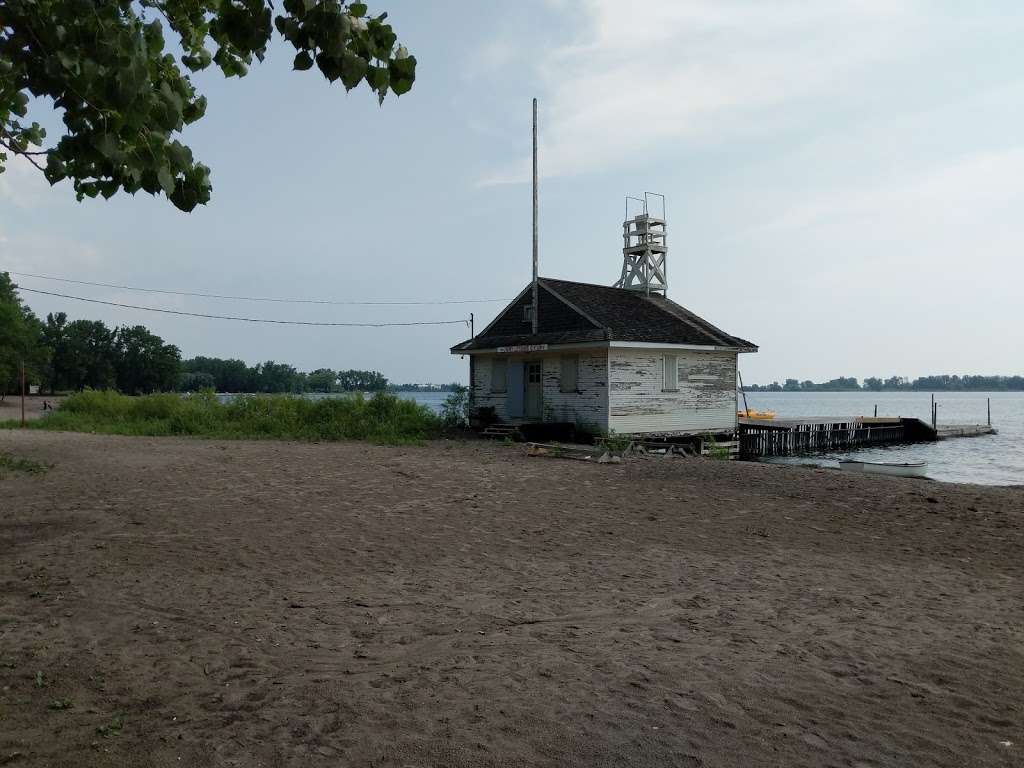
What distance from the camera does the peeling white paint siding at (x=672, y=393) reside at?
22.8 meters

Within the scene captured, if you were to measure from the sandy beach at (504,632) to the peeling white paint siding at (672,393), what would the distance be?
11.8 metres

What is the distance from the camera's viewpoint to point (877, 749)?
11.6 ft

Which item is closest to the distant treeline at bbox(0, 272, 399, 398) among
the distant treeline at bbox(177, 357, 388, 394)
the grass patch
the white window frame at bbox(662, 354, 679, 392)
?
the distant treeline at bbox(177, 357, 388, 394)

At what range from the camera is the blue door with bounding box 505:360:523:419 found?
25.1 metres

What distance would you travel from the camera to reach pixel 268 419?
2620cm

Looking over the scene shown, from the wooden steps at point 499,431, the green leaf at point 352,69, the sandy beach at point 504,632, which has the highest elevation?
the green leaf at point 352,69

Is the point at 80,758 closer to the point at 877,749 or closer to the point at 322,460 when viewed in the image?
the point at 877,749

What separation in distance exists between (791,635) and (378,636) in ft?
9.65

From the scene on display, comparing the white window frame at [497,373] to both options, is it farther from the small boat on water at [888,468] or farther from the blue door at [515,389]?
the small boat on water at [888,468]

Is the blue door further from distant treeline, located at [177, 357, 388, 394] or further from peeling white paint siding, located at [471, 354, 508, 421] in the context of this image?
distant treeline, located at [177, 357, 388, 394]

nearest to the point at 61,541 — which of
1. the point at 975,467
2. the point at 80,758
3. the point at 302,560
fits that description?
the point at 302,560

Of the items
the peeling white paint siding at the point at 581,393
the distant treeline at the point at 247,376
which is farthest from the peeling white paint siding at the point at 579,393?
the distant treeline at the point at 247,376

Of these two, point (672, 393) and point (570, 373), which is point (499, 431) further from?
point (672, 393)

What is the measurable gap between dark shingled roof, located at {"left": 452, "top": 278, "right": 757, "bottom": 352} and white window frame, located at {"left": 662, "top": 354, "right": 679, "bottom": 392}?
65 centimetres
